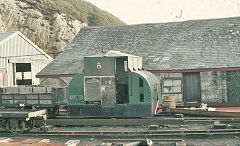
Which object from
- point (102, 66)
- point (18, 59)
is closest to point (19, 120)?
point (102, 66)

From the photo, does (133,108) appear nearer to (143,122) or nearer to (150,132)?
(143,122)

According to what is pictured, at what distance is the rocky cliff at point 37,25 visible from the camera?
54000 mm

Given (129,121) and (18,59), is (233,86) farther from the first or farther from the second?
(18,59)

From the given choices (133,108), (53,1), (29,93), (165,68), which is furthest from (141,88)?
(53,1)

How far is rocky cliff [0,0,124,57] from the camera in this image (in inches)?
2126

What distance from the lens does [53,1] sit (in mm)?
67438

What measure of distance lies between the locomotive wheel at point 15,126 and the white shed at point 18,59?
14012 mm

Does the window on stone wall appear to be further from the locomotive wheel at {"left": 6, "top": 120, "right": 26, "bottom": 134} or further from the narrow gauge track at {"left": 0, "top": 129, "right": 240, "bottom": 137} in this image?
the locomotive wheel at {"left": 6, "top": 120, "right": 26, "bottom": 134}

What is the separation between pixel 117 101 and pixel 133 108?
1.21 metres

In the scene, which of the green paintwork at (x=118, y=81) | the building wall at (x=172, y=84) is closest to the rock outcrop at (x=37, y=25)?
the building wall at (x=172, y=84)

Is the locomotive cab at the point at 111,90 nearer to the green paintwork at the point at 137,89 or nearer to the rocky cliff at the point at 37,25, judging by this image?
the green paintwork at the point at 137,89

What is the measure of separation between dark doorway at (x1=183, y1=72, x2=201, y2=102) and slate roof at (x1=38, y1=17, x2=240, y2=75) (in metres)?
0.90

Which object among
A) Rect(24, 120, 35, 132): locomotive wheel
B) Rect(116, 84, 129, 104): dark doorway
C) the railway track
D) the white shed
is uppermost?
the white shed

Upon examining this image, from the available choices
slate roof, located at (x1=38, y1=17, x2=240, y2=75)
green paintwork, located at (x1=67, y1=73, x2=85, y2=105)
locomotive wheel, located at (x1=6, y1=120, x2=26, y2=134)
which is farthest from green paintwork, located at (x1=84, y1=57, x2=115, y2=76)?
slate roof, located at (x1=38, y1=17, x2=240, y2=75)
